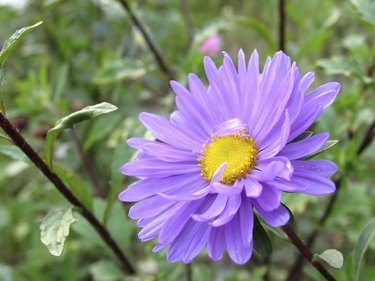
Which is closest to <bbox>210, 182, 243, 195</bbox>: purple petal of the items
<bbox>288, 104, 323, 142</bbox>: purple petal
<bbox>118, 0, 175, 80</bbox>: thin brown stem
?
<bbox>288, 104, 323, 142</bbox>: purple petal

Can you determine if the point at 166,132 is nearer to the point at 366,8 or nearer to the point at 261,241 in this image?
the point at 261,241

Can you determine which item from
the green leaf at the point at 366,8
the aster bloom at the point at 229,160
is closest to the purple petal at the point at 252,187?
the aster bloom at the point at 229,160

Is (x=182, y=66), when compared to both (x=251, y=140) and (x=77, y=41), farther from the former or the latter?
(x=77, y=41)

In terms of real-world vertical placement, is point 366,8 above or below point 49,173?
below

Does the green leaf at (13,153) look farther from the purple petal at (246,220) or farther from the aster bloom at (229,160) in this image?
the purple petal at (246,220)

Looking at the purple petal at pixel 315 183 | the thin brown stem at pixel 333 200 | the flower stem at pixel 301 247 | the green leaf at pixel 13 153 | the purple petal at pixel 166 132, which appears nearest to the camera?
the purple petal at pixel 315 183

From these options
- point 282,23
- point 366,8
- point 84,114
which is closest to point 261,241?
point 84,114

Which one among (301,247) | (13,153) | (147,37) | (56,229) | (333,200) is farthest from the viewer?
(147,37)
